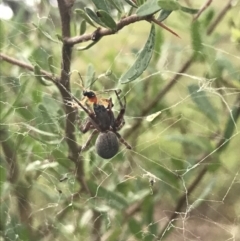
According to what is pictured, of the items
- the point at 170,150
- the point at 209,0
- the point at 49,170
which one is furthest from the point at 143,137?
the point at 209,0

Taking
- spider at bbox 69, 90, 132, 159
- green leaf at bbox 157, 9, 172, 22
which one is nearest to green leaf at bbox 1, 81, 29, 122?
spider at bbox 69, 90, 132, 159

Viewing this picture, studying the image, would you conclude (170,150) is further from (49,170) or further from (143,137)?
(49,170)

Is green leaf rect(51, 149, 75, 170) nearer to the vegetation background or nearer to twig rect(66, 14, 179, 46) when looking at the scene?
the vegetation background

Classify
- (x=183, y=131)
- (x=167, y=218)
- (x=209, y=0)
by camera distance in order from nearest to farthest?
(x=209, y=0) < (x=167, y=218) < (x=183, y=131)

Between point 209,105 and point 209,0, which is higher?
point 209,0

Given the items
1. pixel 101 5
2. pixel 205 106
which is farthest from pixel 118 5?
pixel 205 106

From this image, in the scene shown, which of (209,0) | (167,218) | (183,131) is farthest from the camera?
(183,131)

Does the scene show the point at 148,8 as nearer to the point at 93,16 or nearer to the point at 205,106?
the point at 93,16

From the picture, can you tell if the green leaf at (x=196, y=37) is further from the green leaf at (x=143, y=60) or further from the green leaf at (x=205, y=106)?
the green leaf at (x=143, y=60)

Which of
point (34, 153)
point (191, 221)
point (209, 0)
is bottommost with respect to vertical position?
point (191, 221)
